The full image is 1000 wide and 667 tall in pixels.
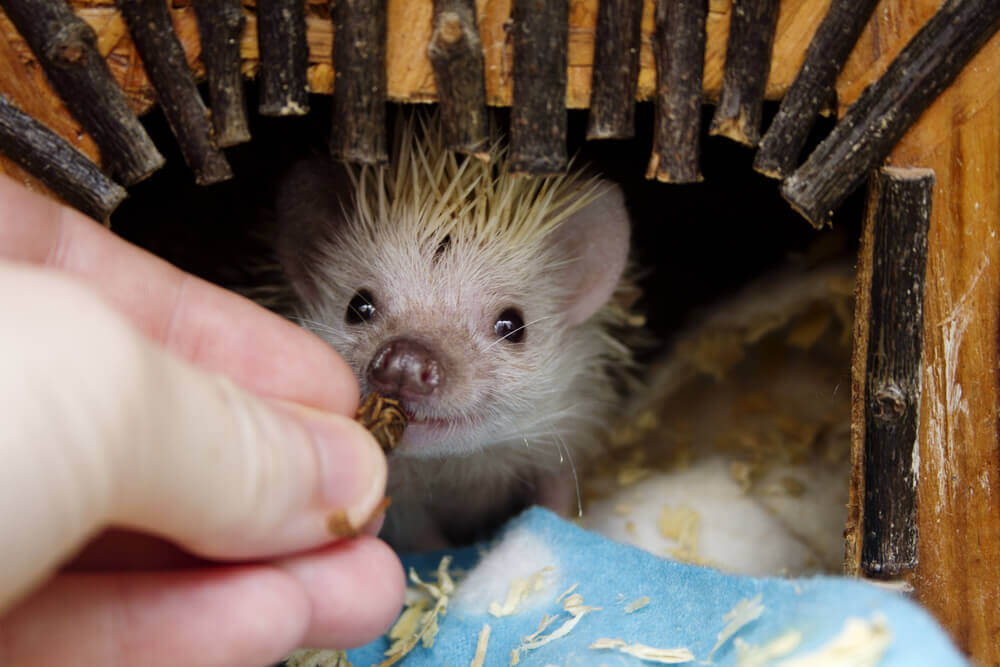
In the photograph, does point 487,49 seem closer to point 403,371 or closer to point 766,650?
point 403,371

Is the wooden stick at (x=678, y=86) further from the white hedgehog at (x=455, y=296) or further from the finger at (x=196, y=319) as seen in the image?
the finger at (x=196, y=319)

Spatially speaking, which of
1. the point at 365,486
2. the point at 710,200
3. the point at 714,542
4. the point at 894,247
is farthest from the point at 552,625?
the point at 710,200

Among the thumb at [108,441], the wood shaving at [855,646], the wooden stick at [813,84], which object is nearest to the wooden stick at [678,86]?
the wooden stick at [813,84]

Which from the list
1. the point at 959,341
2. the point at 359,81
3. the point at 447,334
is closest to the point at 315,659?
the point at 447,334

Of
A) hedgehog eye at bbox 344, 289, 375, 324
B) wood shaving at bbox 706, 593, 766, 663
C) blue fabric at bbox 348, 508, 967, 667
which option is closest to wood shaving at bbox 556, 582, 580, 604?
blue fabric at bbox 348, 508, 967, 667

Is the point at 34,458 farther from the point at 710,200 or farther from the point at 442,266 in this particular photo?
the point at 710,200

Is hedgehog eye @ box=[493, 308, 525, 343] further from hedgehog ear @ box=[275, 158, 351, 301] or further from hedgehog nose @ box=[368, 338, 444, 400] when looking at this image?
hedgehog ear @ box=[275, 158, 351, 301]
